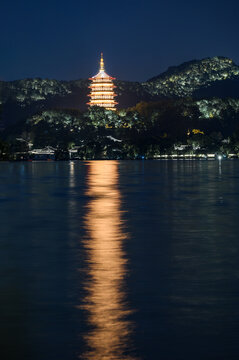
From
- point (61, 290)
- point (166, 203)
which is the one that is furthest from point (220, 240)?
point (166, 203)

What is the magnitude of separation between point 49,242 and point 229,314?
10487 millimetres

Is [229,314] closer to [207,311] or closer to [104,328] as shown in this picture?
[207,311]

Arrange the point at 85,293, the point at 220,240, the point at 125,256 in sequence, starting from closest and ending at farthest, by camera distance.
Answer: the point at 85,293
the point at 125,256
the point at 220,240

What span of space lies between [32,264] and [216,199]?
26503 millimetres

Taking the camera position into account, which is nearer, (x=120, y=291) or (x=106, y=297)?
(x=106, y=297)

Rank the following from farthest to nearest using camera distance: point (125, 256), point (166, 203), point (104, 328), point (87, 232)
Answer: point (166, 203) → point (87, 232) → point (125, 256) → point (104, 328)

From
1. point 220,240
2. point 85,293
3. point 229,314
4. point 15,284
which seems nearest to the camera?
point 229,314

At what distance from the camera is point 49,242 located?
20.3 meters

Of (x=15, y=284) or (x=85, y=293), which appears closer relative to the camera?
(x=85, y=293)

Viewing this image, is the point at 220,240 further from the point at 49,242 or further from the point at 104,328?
the point at 104,328

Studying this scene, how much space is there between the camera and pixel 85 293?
39.9 ft

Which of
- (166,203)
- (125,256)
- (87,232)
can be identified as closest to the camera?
(125,256)

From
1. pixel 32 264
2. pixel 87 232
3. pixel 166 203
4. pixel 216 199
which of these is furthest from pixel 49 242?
pixel 216 199

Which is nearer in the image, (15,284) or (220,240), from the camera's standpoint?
(15,284)
